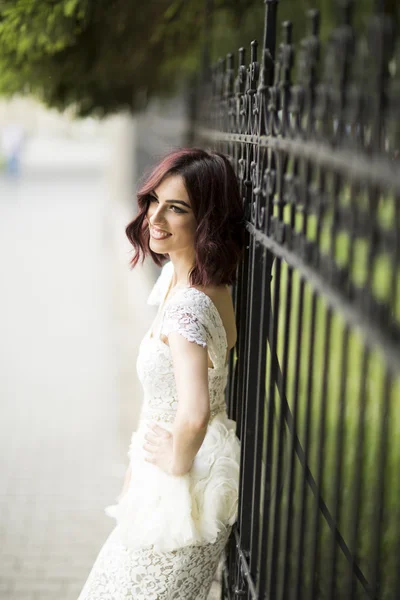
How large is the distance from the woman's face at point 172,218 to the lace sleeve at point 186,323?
0.27 metres

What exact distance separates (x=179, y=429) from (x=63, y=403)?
20.7 feet

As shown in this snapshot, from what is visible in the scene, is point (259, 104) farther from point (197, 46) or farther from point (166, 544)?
point (197, 46)

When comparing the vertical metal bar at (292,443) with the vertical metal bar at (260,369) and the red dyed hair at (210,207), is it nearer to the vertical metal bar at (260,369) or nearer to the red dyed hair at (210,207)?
the vertical metal bar at (260,369)

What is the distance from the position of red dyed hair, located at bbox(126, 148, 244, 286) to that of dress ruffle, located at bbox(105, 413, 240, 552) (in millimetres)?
533

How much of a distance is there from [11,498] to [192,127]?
3.15 meters

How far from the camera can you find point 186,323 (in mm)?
2537

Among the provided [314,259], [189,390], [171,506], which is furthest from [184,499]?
[314,259]

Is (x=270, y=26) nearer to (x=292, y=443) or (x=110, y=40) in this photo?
(x=292, y=443)

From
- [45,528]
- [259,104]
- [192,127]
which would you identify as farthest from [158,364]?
[192,127]

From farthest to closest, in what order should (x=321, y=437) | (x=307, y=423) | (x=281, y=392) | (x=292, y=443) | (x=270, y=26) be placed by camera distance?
(x=270, y=26)
(x=281, y=392)
(x=292, y=443)
(x=307, y=423)
(x=321, y=437)

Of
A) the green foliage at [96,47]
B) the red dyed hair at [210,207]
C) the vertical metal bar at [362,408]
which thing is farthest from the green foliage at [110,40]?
the vertical metal bar at [362,408]

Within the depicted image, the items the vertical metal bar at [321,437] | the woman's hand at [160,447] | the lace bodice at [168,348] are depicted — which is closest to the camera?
the vertical metal bar at [321,437]

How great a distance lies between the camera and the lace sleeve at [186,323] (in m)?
2.51

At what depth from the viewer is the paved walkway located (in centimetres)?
531
